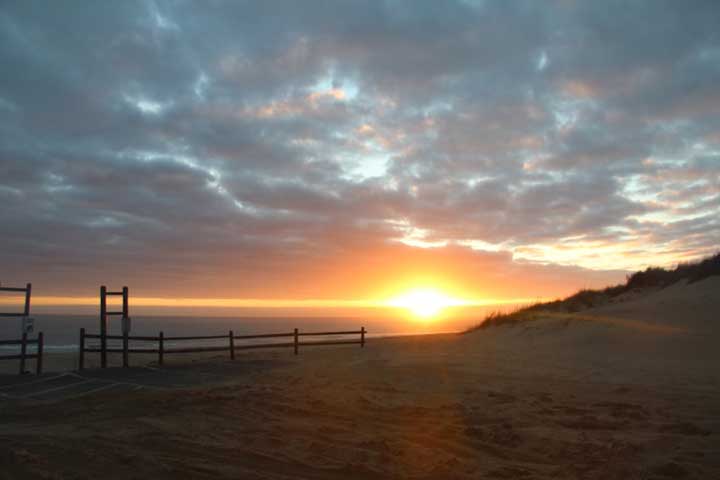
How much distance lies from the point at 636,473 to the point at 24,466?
6.35 m

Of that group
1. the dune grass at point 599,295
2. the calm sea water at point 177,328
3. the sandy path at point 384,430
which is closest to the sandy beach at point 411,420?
the sandy path at point 384,430

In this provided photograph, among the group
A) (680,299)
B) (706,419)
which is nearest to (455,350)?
(680,299)

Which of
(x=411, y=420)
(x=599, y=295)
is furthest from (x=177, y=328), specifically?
(x=411, y=420)

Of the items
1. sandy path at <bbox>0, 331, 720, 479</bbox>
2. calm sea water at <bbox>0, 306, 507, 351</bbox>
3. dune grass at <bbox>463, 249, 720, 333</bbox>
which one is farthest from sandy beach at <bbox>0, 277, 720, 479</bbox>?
calm sea water at <bbox>0, 306, 507, 351</bbox>

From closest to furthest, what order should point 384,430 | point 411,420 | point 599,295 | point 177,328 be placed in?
point 384,430, point 411,420, point 599,295, point 177,328

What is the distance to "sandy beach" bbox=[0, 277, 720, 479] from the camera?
225 inches

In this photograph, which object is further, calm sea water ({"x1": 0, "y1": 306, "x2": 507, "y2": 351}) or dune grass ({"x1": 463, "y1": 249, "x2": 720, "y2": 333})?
calm sea water ({"x1": 0, "y1": 306, "x2": 507, "y2": 351})

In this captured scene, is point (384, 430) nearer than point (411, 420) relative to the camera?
Yes

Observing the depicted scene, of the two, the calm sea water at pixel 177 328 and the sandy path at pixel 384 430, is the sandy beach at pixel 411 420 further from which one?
the calm sea water at pixel 177 328

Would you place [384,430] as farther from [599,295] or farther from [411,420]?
[599,295]

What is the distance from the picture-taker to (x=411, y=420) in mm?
8336

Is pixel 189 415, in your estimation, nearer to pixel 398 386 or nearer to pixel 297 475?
pixel 297 475

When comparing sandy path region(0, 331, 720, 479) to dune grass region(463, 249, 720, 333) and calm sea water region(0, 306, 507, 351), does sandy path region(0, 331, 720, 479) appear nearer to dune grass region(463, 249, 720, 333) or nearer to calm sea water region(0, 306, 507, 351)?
dune grass region(463, 249, 720, 333)

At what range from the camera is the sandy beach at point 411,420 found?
5711 mm
